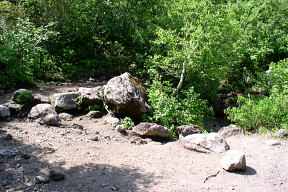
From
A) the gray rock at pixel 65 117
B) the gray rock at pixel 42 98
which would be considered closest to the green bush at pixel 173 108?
the gray rock at pixel 65 117

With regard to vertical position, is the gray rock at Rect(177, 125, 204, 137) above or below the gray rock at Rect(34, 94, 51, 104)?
below

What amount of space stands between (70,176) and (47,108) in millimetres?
3348

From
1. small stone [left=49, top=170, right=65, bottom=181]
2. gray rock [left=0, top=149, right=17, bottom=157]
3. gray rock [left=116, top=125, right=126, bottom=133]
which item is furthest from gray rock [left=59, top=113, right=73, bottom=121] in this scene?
small stone [left=49, top=170, right=65, bottom=181]

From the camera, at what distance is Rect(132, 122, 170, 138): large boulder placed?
25.0ft

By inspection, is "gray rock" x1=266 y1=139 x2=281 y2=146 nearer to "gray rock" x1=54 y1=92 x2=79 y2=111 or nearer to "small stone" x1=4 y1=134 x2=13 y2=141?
"gray rock" x1=54 y1=92 x2=79 y2=111

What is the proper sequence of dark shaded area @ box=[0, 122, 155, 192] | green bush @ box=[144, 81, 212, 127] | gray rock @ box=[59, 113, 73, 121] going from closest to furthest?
dark shaded area @ box=[0, 122, 155, 192]
gray rock @ box=[59, 113, 73, 121]
green bush @ box=[144, 81, 212, 127]

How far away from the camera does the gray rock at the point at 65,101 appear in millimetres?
8477

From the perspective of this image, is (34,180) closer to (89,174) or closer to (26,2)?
(89,174)

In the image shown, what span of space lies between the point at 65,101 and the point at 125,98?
165 cm

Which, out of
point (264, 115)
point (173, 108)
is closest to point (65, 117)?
point (173, 108)

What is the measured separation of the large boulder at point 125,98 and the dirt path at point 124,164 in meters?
1.28

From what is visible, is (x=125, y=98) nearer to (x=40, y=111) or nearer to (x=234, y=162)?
(x=40, y=111)

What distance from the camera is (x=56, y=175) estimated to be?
15.8 feet

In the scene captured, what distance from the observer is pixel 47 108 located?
26.0ft
